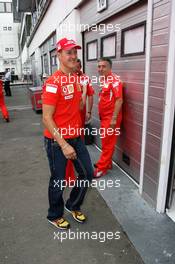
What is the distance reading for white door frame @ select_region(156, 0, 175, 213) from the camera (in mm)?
2361

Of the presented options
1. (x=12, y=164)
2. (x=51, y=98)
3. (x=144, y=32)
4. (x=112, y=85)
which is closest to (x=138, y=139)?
(x=112, y=85)

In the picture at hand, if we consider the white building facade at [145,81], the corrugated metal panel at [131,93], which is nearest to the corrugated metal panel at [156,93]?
the white building facade at [145,81]

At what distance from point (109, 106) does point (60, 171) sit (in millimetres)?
1440

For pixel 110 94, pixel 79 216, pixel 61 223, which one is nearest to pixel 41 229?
pixel 61 223

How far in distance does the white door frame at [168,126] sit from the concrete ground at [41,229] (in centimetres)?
58

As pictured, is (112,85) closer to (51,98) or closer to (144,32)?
(144,32)

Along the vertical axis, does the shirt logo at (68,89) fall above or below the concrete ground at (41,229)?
above

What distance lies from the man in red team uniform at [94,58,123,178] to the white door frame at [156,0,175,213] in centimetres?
98

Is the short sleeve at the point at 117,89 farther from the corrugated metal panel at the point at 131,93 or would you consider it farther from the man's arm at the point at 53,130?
the man's arm at the point at 53,130

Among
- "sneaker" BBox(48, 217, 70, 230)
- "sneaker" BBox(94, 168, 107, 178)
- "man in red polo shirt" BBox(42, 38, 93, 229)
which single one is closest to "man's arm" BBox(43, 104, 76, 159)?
"man in red polo shirt" BBox(42, 38, 93, 229)

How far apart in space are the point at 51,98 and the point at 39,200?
1.67 meters

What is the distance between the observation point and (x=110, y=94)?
11.5 feet

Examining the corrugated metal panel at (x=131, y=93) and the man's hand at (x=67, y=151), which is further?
the corrugated metal panel at (x=131, y=93)

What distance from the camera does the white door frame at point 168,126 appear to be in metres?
2.36
